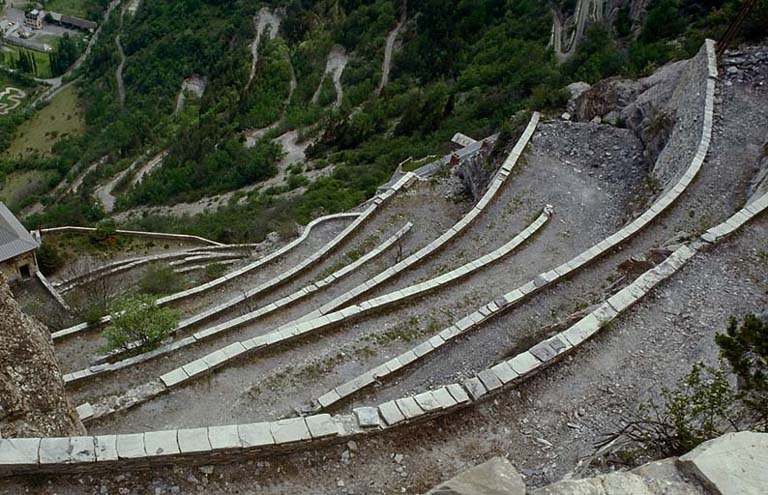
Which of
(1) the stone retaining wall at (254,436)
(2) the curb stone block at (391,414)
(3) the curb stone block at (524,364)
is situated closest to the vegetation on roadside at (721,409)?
(3) the curb stone block at (524,364)

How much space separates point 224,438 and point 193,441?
465mm

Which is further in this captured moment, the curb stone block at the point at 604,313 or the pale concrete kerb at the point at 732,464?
the curb stone block at the point at 604,313

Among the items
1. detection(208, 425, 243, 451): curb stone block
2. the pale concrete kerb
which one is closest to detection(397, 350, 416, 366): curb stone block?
detection(208, 425, 243, 451): curb stone block

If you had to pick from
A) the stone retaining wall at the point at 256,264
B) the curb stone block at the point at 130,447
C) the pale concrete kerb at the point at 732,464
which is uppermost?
the pale concrete kerb at the point at 732,464

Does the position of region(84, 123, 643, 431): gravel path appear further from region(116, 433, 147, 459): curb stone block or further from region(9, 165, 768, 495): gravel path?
region(116, 433, 147, 459): curb stone block

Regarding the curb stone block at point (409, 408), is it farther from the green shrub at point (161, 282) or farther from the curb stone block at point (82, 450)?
the green shrub at point (161, 282)

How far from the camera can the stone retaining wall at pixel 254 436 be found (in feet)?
28.6

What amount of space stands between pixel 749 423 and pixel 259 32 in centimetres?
9072

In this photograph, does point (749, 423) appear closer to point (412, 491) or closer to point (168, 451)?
point (412, 491)

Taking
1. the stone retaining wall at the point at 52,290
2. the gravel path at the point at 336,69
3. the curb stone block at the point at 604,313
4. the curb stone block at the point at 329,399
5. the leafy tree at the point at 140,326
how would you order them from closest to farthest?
the curb stone block at the point at 329,399 → the curb stone block at the point at 604,313 → the leafy tree at the point at 140,326 → the stone retaining wall at the point at 52,290 → the gravel path at the point at 336,69

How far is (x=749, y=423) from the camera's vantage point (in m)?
9.67

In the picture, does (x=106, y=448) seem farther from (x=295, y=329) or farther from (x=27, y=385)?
(x=295, y=329)

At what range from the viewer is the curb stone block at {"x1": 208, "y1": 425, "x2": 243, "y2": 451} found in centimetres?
927

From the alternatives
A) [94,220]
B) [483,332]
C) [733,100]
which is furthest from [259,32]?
[483,332]
